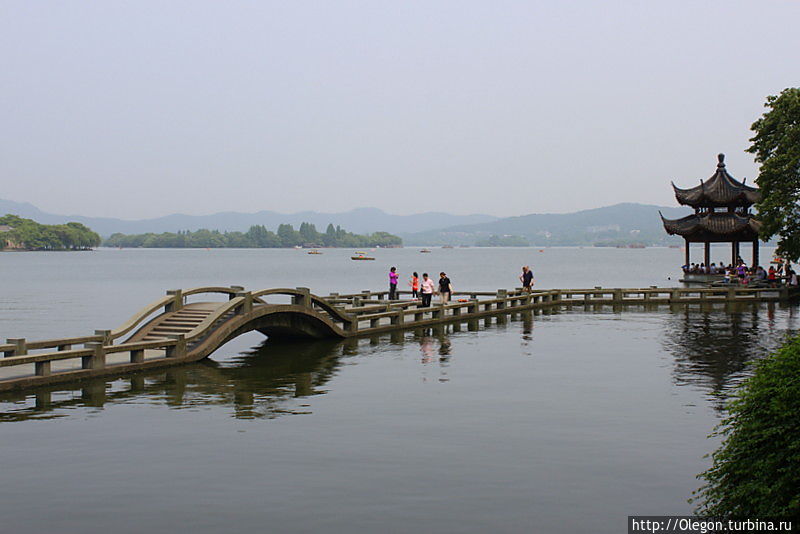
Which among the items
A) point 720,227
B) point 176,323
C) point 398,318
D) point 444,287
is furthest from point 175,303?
point 720,227

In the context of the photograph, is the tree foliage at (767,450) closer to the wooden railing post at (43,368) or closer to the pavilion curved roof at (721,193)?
the wooden railing post at (43,368)

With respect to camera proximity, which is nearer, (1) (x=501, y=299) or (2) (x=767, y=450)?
(2) (x=767, y=450)

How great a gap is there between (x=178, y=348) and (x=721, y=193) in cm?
4518

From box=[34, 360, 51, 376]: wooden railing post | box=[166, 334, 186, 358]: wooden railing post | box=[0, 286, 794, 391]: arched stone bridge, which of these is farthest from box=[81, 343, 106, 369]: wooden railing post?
box=[166, 334, 186, 358]: wooden railing post

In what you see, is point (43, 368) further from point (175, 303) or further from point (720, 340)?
point (720, 340)

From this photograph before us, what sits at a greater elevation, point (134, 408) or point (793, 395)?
point (793, 395)

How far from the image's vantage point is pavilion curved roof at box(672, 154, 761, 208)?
53316mm

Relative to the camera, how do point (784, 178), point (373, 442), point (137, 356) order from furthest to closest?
point (784, 178), point (137, 356), point (373, 442)

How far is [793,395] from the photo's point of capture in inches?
275

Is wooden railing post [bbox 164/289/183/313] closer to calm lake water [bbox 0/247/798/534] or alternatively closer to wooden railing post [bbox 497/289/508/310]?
calm lake water [bbox 0/247/798/534]

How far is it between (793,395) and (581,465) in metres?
4.16

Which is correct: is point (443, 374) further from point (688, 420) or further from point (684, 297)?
point (684, 297)

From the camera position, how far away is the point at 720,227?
53594 mm

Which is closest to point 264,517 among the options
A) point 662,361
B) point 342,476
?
point 342,476
